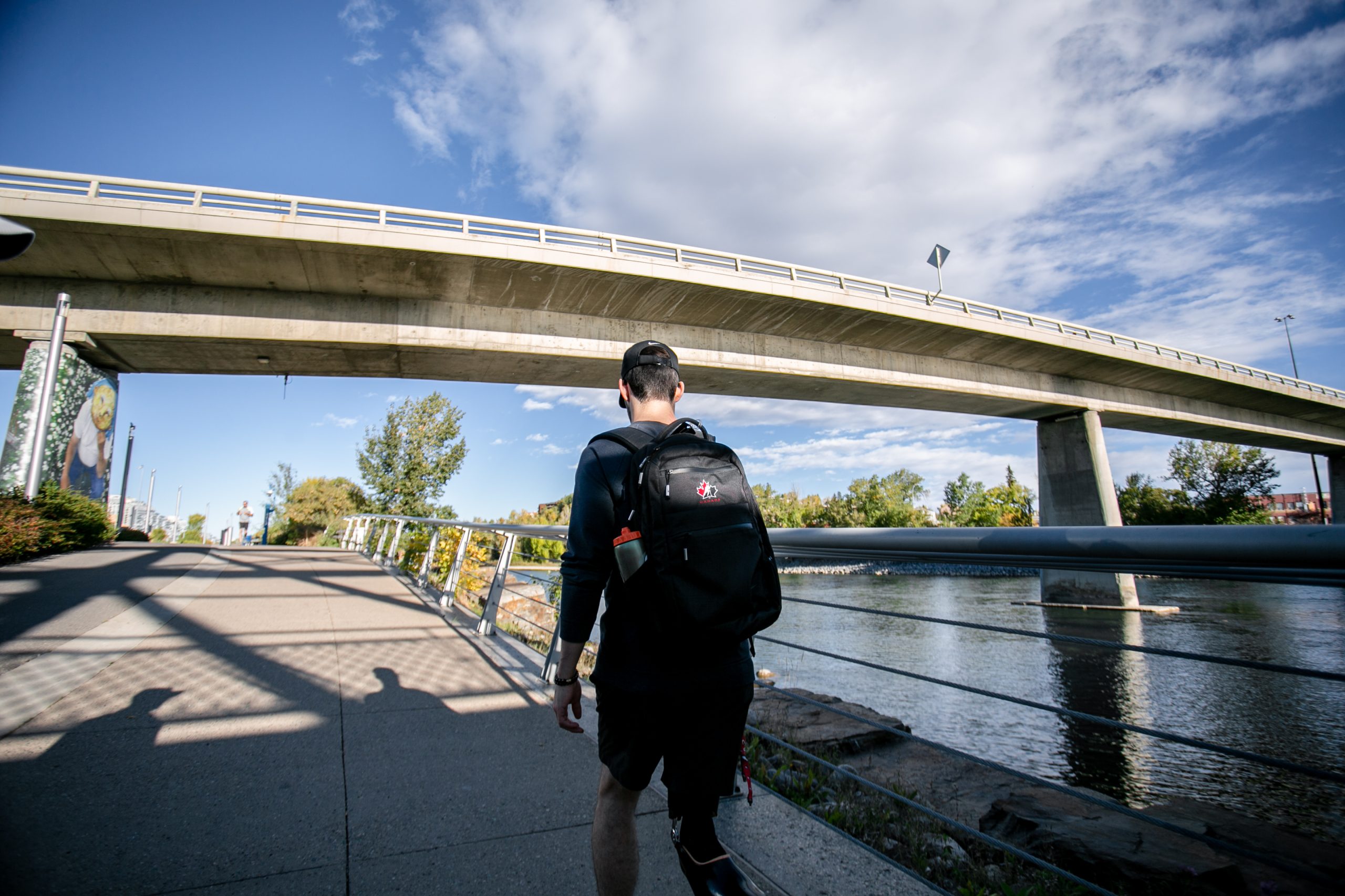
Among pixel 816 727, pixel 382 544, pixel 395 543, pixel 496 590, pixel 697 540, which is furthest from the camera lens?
pixel 382 544

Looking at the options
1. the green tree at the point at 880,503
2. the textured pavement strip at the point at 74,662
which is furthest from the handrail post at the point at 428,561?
the green tree at the point at 880,503

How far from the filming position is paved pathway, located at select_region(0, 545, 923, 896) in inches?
82.1

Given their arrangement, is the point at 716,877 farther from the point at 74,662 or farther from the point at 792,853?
the point at 74,662

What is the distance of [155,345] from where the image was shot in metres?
14.0

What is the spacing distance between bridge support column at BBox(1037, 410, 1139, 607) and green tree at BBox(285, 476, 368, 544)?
127 feet

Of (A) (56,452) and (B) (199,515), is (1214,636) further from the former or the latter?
(B) (199,515)

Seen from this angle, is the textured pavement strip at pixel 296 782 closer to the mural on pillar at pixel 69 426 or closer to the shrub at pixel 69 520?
the shrub at pixel 69 520

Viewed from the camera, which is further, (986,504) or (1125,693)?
(986,504)

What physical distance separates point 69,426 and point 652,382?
1836cm

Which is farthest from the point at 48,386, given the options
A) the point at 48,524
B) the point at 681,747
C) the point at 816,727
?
the point at 681,747

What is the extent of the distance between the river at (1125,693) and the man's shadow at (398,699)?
2.89 metres

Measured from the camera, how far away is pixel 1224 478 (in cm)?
4909

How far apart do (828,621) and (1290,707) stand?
8.02 meters

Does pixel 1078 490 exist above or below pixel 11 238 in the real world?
above
